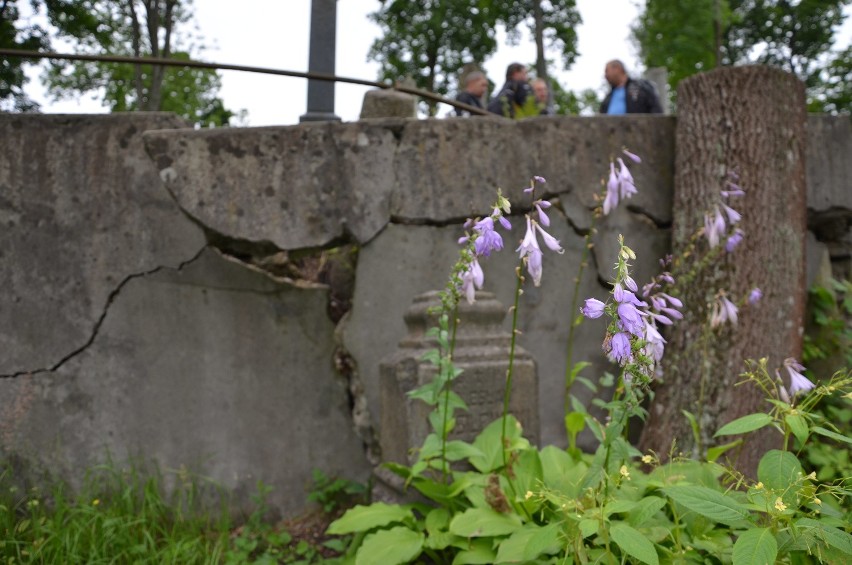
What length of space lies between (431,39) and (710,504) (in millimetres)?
17750

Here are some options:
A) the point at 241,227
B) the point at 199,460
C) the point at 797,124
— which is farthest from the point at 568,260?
the point at 199,460

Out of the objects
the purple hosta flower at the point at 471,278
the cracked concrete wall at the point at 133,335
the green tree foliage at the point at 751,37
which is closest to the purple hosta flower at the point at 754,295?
the purple hosta flower at the point at 471,278

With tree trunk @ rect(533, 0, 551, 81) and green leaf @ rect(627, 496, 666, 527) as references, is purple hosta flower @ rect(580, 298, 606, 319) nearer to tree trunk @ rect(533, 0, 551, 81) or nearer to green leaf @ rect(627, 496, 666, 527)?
green leaf @ rect(627, 496, 666, 527)

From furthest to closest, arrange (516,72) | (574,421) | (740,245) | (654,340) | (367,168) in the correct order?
(516,72), (367,168), (740,245), (574,421), (654,340)

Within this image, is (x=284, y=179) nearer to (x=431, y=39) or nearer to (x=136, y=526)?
(x=136, y=526)

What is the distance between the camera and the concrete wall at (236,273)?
127 inches

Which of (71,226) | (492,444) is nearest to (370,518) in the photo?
A: (492,444)

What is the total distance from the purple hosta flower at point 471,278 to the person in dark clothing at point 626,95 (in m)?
3.11

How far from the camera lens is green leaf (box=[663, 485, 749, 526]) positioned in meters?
1.42

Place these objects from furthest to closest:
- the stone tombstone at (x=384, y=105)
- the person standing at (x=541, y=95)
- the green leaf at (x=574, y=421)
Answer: the person standing at (x=541, y=95) < the stone tombstone at (x=384, y=105) < the green leaf at (x=574, y=421)

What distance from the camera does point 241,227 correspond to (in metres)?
3.24

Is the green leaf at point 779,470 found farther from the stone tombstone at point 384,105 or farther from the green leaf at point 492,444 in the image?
the stone tombstone at point 384,105

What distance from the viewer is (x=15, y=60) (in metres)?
8.70

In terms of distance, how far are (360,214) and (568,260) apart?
3.48 ft
